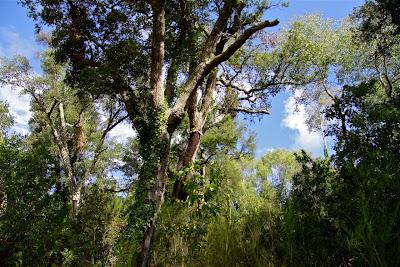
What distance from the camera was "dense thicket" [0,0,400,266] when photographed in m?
4.34

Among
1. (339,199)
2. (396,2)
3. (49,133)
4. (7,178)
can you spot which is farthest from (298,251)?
(49,133)

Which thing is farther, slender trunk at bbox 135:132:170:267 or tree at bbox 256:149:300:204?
tree at bbox 256:149:300:204

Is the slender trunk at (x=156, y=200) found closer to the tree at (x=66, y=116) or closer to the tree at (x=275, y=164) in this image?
the tree at (x=66, y=116)

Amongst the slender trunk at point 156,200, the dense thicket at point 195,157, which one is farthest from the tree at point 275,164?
the slender trunk at point 156,200

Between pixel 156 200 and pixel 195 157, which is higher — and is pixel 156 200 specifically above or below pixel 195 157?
below

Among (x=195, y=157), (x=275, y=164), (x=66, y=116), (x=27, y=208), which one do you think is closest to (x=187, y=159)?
(x=195, y=157)

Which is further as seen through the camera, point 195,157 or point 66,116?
point 66,116

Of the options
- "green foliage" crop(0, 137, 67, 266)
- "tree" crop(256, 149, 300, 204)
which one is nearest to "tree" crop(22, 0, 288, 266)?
"green foliage" crop(0, 137, 67, 266)

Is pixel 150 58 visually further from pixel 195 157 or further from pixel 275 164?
pixel 275 164

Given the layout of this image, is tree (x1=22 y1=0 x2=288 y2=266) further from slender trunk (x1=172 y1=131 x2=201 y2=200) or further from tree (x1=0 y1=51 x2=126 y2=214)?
tree (x1=0 y1=51 x2=126 y2=214)

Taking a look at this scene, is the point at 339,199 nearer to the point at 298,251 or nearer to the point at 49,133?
the point at 298,251

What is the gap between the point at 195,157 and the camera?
13180 millimetres

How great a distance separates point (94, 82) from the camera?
11.2 metres

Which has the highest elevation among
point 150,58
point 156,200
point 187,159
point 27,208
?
point 150,58
